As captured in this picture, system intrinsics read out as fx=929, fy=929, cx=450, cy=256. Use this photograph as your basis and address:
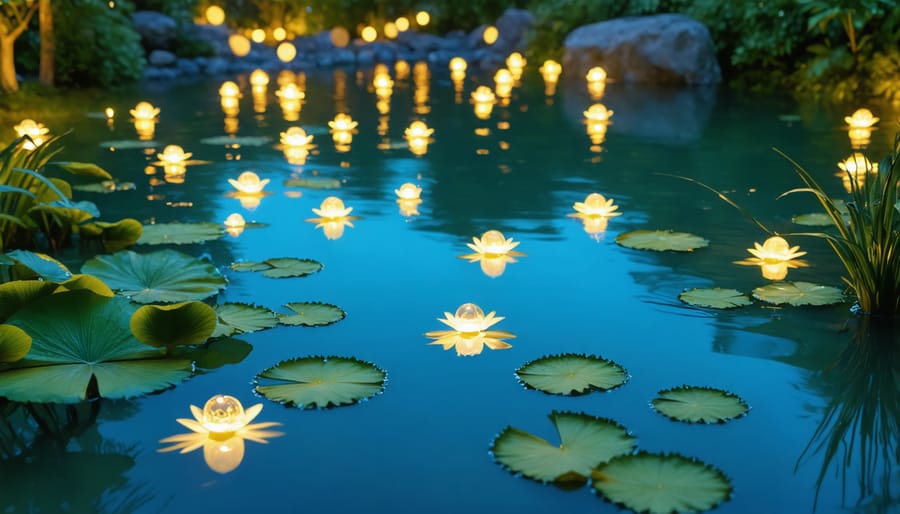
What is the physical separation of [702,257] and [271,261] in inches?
81.0

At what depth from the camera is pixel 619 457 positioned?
2.50 metres

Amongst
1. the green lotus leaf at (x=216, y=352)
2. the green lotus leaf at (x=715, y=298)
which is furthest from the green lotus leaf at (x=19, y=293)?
the green lotus leaf at (x=715, y=298)

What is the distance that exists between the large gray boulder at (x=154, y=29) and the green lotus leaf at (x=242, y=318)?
1254 cm

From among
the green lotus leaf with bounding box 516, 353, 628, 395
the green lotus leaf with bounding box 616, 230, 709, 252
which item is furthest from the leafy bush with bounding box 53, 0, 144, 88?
the green lotus leaf with bounding box 516, 353, 628, 395

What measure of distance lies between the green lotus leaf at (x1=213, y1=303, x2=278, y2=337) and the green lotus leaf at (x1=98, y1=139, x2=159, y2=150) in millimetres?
4244

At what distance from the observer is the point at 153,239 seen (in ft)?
15.6

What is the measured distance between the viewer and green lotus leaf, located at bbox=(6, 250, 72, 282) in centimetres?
329

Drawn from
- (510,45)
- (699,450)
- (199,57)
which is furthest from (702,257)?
(510,45)

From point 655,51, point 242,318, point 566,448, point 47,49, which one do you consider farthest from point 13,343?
point 655,51

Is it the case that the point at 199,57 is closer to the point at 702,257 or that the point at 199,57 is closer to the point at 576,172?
the point at 576,172

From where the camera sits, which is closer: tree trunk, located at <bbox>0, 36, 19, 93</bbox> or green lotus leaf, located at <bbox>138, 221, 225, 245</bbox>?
green lotus leaf, located at <bbox>138, 221, 225, 245</bbox>

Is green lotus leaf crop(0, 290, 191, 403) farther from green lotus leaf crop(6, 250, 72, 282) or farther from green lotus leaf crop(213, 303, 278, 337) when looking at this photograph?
green lotus leaf crop(213, 303, 278, 337)

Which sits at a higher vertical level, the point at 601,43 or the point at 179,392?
the point at 601,43

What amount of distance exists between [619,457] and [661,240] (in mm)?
2365
